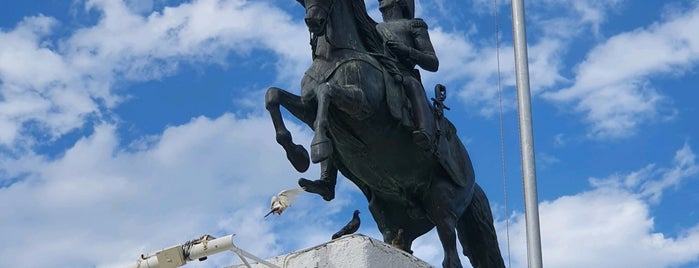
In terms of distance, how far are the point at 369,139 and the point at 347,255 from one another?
1.51m

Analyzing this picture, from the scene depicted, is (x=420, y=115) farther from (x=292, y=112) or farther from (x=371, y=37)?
(x=292, y=112)

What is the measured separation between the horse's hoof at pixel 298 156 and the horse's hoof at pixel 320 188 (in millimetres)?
294

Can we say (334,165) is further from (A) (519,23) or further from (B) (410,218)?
(A) (519,23)

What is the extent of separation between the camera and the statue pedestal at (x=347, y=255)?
10.6 m

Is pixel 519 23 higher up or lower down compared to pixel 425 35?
higher up

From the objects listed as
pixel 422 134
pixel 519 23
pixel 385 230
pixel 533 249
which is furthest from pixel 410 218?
pixel 519 23

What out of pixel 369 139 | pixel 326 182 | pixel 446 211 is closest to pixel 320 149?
pixel 369 139

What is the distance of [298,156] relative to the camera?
1152 centimetres

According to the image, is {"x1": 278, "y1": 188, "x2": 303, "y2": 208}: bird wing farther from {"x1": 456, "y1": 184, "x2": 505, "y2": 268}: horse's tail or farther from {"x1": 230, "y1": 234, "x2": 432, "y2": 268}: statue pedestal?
{"x1": 456, "y1": 184, "x2": 505, "y2": 268}: horse's tail

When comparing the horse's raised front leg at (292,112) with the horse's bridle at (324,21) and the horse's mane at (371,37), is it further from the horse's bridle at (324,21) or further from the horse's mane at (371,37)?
the horse's mane at (371,37)

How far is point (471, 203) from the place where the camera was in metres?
13.2

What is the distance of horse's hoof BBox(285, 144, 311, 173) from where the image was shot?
11492 mm

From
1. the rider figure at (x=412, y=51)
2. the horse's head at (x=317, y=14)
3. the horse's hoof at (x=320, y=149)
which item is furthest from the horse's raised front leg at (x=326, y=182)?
the horse's head at (x=317, y=14)

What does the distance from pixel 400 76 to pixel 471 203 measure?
164 centimetres
